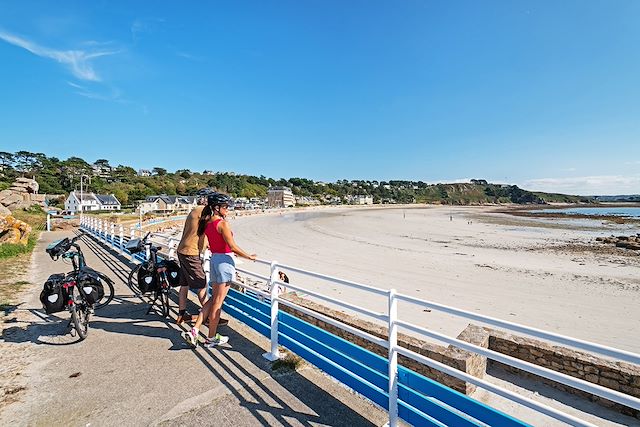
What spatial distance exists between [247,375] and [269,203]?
111956mm

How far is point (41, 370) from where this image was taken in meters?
3.74

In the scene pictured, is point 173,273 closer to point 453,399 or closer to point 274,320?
point 274,320

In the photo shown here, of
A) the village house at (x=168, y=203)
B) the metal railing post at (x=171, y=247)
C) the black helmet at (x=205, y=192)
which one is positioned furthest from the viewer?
the village house at (x=168, y=203)

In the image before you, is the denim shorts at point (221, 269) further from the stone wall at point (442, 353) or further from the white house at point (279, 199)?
the white house at point (279, 199)

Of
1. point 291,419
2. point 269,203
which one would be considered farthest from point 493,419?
point 269,203

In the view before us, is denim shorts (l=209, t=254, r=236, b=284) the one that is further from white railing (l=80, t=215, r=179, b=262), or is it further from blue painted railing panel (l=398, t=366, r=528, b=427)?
white railing (l=80, t=215, r=179, b=262)

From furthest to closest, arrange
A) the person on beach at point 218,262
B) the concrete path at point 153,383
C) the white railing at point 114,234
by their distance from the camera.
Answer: the white railing at point 114,234, the person on beach at point 218,262, the concrete path at point 153,383

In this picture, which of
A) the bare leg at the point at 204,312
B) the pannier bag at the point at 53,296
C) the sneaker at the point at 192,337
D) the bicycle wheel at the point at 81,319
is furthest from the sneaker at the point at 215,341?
the pannier bag at the point at 53,296

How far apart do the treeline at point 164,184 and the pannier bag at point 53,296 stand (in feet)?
94.4

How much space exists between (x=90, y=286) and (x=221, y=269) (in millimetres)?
2090

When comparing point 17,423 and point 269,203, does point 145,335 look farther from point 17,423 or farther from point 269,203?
point 269,203

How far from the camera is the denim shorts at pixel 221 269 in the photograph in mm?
4230

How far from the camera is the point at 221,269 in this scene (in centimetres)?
423

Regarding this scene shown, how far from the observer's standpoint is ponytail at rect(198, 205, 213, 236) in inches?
177
